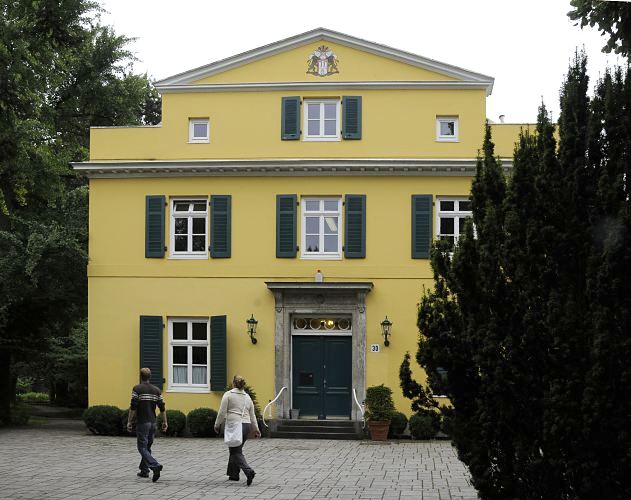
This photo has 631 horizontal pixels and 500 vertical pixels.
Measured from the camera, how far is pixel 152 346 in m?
24.6

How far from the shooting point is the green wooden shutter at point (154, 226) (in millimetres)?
24922

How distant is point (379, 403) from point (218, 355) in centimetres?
434

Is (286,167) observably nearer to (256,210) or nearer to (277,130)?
(277,130)

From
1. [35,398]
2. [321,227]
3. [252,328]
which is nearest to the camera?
[252,328]

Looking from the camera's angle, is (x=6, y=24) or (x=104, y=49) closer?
(x=6, y=24)

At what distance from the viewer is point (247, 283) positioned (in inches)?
973

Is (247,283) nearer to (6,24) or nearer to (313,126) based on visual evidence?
(313,126)

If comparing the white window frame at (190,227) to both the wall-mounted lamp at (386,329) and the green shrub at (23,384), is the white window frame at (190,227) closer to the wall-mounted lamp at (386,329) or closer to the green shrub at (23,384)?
the wall-mounted lamp at (386,329)

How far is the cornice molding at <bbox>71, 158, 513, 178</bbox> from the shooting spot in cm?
2412

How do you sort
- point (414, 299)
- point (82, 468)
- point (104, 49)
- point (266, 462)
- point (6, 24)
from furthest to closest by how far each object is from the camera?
point (104, 49)
point (414, 299)
point (266, 462)
point (82, 468)
point (6, 24)

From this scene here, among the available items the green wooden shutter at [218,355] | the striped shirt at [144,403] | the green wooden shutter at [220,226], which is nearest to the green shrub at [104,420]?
the green wooden shutter at [218,355]

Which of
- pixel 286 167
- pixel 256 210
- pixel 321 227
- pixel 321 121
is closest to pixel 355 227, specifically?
pixel 321 227

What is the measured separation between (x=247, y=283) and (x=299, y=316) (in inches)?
62.0

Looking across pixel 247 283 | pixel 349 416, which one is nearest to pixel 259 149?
pixel 247 283
